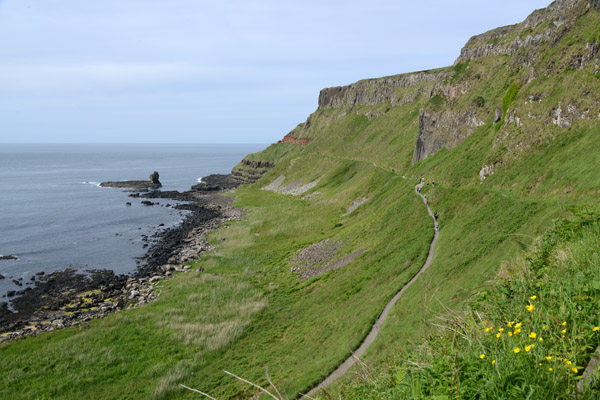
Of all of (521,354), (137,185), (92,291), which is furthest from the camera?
(137,185)

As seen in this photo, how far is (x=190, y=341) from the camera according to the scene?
109ft

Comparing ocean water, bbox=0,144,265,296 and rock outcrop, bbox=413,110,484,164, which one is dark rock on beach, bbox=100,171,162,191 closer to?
ocean water, bbox=0,144,265,296

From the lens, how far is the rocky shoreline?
41.4m

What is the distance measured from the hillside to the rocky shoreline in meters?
3.64

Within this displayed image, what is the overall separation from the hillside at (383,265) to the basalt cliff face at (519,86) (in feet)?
0.77

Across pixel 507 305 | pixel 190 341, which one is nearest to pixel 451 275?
pixel 507 305

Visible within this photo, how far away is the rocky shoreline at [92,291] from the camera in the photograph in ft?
136

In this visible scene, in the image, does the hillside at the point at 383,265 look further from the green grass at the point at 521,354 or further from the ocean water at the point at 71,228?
the ocean water at the point at 71,228

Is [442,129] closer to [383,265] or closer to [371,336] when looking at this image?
[383,265]

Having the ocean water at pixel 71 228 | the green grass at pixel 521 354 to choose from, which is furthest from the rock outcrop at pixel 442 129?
the ocean water at pixel 71 228

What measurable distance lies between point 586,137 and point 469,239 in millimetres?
14674

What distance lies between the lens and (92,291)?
166 ft

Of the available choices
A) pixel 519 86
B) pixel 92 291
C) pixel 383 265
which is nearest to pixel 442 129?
Result: pixel 519 86

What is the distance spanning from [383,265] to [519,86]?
112ft
